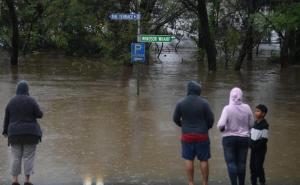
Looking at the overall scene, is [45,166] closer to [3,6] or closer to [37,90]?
[37,90]

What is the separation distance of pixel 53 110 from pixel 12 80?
8754 mm

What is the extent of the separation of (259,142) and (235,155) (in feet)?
1.34

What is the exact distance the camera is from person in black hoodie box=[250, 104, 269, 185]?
8.55m

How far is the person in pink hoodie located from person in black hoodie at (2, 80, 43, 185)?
2459 mm

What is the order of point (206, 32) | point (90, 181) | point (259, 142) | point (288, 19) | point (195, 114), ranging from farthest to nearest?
1. point (206, 32)
2. point (288, 19)
3. point (90, 181)
4. point (259, 142)
5. point (195, 114)

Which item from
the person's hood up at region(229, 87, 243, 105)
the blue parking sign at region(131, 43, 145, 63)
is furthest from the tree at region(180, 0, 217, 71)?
the person's hood up at region(229, 87, 243, 105)

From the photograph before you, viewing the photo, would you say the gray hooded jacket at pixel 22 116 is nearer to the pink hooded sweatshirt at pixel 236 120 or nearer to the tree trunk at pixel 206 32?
the pink hooded sweatshirt at pixel 236 120

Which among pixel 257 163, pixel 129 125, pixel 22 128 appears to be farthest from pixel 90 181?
pixel 129 125

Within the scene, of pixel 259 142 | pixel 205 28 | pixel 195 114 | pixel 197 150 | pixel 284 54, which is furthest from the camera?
pixel 284 54

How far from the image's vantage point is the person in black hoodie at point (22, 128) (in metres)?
8.45

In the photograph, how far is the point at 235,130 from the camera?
8.30 meters

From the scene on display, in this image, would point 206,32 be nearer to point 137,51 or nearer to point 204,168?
point 137,51

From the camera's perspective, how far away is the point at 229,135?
8312mm

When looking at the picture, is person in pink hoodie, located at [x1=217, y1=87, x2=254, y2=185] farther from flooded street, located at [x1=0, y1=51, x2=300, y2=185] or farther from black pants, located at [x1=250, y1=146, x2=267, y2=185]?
flooded street, located at [x1=0, y1=51, x2=300, y2=185]
